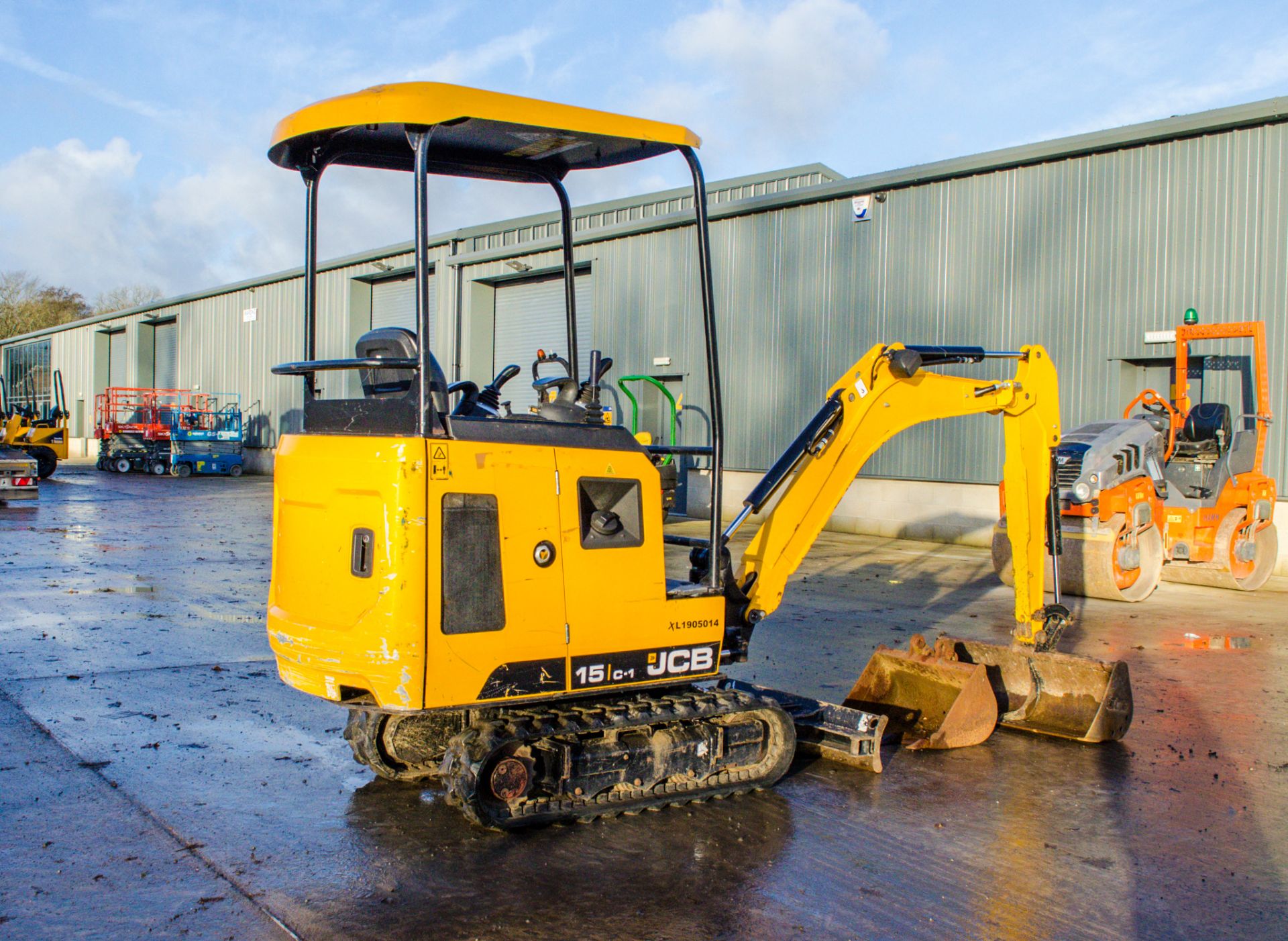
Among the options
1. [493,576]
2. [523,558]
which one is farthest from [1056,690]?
[493,576]

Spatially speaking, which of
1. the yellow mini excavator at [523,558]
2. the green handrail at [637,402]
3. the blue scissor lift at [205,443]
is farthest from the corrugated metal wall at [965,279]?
the blue scissor lift at [205,443]

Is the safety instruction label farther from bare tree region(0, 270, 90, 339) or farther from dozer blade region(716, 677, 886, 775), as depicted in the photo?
bare tree region(0, 270, 90, 339)

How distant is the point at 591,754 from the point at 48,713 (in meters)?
3.45

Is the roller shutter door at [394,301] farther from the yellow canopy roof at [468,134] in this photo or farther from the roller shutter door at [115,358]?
the yellow canopy roof at [468,134]

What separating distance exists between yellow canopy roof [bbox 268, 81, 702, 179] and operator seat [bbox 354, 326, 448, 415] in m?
0.83

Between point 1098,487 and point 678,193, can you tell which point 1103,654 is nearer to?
point 1098,487

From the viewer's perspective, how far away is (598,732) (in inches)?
177

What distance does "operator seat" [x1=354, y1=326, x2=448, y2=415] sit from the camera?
165 inches

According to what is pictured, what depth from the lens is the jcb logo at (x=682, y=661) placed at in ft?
15.5

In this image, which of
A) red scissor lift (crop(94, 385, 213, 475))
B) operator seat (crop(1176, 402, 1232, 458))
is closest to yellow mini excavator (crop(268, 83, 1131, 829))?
operator seat (crop(1176, 402, 1232, 458))

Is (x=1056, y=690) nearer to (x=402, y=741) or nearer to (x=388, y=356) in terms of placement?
(x=402, y=741)

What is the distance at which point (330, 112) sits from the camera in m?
4.20

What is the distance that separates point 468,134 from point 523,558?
80.4 inches

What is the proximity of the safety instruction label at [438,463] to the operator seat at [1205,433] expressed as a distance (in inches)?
404
